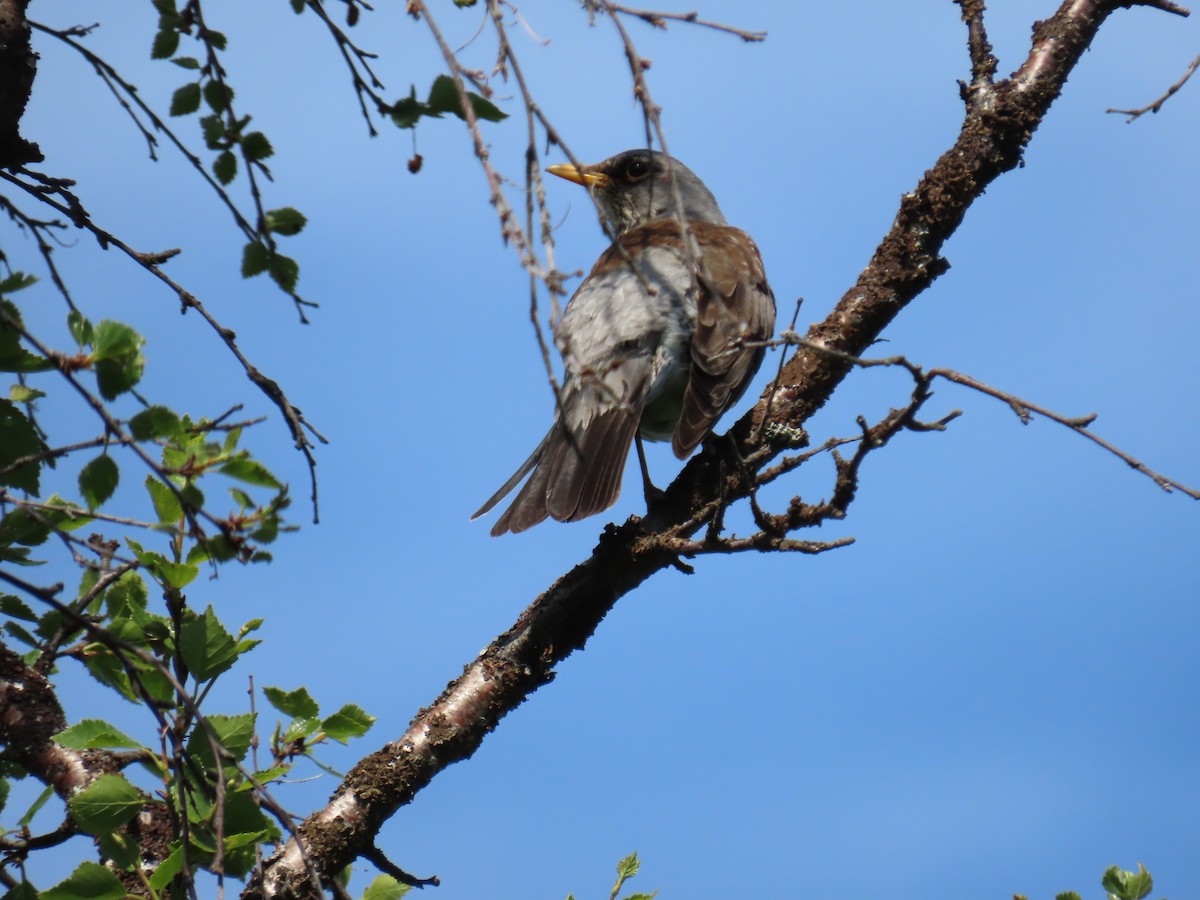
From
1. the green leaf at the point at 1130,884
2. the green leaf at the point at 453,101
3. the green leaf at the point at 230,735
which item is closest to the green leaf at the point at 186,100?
the green leaf at the point at 453,101

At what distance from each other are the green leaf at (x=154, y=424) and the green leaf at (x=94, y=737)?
1.00 metres

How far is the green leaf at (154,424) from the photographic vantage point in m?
1.92

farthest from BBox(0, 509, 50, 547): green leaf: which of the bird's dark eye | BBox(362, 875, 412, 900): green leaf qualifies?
the bird's dark eye

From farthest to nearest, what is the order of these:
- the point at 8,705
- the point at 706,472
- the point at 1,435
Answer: the point at 706,472 → the point at 8,705 → the point at 1,435

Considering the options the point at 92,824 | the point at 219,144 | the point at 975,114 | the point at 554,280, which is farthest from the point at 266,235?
the point at 975,114

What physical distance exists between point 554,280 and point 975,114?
133 inches

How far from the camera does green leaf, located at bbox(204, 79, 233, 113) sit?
2416mm

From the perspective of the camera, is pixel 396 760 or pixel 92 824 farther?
pixel 396 760

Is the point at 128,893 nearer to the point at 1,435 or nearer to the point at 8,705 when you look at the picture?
the point at 8,705

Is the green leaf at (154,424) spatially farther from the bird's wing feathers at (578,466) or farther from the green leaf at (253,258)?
the bird's wing feathers at (578,466)

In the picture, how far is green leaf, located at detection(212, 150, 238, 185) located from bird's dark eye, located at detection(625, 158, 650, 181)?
14.8 feet

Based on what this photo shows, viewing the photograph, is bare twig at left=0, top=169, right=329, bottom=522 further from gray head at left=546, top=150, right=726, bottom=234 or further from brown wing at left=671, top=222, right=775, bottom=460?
gray head at left=546, top=150, right=726, bottom=234

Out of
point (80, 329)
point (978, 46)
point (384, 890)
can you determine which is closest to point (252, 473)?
point (80, 329)

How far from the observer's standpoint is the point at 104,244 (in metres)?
2.61
